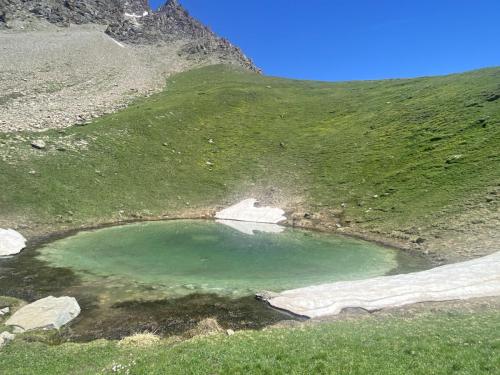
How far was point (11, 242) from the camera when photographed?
45250 millimetres

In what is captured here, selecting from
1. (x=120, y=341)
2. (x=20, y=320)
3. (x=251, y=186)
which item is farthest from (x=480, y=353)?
(x=251, y=186)

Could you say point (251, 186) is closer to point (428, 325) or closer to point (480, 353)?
point (428, 325)

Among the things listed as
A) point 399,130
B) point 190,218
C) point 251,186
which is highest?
point 399,130

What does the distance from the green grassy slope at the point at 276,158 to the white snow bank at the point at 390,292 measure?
63.1 feet

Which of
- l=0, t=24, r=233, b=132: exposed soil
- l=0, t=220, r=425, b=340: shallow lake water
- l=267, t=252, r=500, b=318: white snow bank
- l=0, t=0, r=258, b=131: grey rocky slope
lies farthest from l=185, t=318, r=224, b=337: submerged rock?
l=0, t=24, r=233, b=132: exposed soil

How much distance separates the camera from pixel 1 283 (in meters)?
35.0

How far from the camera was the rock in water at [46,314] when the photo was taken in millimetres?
26891

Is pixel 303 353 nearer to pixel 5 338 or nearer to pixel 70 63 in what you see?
pixel 5 338

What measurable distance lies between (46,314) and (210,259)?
19.4 metres

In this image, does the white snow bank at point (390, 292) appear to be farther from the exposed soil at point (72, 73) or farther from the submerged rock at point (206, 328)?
the exposed soil at point (72, 73)

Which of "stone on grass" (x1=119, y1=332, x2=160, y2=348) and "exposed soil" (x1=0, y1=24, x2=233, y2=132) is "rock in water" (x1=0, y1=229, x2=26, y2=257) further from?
"exposed soil" (x1=0, y1=24, x2=233, y2=132)

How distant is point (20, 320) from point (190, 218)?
40232mm

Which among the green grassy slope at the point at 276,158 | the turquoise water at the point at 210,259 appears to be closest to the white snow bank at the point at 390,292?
the turquoise water at the point at 210,259

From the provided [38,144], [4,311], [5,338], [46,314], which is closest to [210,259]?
[46,314]
